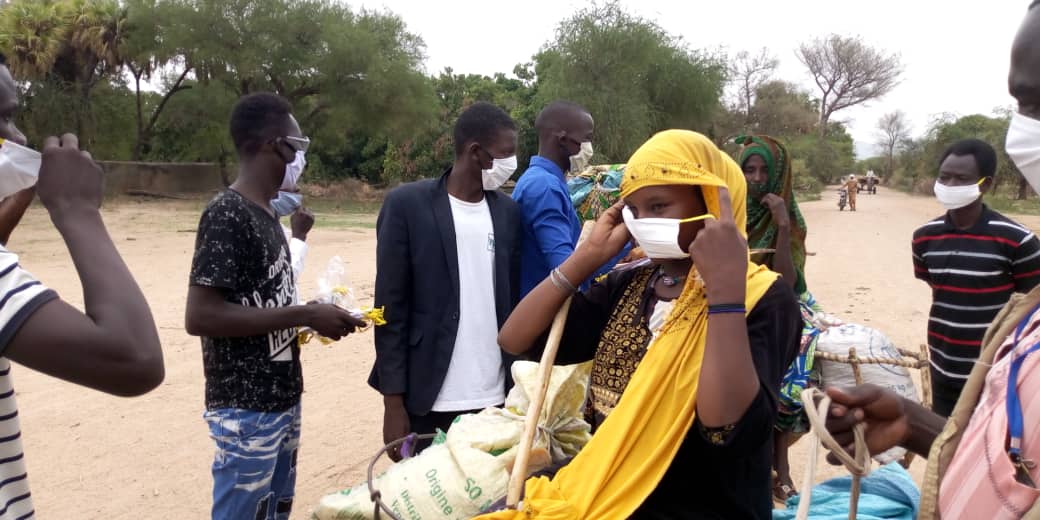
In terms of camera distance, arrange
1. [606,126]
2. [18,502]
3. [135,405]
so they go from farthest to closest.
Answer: [606,126] < [135,405] < [18,502]

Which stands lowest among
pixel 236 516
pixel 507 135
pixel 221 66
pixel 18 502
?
pixel 236 516

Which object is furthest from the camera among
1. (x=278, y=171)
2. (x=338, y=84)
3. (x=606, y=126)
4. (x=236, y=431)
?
(x=338, y=84)

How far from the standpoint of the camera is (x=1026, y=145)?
4.39 feet

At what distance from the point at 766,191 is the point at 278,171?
267 centimetres

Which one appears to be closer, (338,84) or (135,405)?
(135,405)

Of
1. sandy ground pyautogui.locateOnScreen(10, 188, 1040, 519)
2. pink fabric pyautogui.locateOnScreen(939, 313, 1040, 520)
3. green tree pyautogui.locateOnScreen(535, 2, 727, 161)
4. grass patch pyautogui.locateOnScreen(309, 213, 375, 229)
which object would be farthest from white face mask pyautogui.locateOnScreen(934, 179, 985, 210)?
green tree pyautogui.locateOnScreen(535, 2, 727, 161)

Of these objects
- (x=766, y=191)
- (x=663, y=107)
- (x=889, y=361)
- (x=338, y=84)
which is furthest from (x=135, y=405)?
(x=663, y=107)

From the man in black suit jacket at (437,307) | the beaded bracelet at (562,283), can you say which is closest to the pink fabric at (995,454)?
the beaded bracelet at (562,283)

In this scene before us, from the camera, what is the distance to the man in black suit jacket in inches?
124

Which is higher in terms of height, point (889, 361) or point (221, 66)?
point (221, 66)

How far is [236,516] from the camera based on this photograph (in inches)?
102

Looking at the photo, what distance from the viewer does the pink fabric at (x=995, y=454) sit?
1198 millimetres

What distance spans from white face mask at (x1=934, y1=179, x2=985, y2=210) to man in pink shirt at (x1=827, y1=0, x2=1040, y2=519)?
2819 millimetres

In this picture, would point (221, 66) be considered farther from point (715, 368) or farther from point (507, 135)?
point (715, 368)
